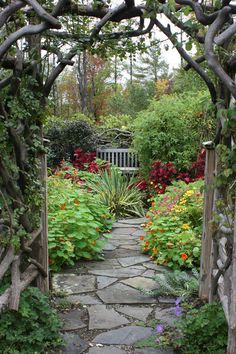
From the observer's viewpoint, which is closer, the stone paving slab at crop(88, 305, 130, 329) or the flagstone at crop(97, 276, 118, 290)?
the stone paving slab at crop(88, 305, 130, 329)

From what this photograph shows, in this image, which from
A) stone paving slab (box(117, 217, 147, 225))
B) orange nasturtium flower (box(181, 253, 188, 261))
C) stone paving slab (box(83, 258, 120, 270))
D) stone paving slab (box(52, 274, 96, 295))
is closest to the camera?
stone paving slab (box(52, 274, 96, 295))

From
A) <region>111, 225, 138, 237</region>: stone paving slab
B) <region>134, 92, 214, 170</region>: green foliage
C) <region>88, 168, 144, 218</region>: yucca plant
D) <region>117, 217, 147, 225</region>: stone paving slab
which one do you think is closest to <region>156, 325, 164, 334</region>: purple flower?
<region>111, 225, 138, 237</region>: stone paving slab

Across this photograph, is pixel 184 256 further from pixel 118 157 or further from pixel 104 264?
pixel 118 157

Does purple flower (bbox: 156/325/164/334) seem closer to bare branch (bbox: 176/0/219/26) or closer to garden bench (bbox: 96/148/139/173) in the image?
bare branch (bbox: 176/0/219/26)

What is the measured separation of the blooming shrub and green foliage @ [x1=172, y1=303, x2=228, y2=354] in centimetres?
138

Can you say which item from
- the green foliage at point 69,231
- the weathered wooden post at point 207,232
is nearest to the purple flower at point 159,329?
the weathered wooden post at point 207,232

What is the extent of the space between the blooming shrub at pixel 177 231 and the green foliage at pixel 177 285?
271mm

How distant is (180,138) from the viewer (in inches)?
286

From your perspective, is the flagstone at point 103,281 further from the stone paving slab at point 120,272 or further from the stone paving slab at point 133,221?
the stone paving slab at point 133,221

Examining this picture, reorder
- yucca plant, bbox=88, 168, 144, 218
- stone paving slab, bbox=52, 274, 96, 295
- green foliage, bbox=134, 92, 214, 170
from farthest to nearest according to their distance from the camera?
green foliage, bbox=134, 92, 214, 170 → yucca plant, bbox=88, 168, 144, 218 → stone paving slab, bbox=52, 274, 96, 295

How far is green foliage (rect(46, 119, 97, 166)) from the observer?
27.9 feet

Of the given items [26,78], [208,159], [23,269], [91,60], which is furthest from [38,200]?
[91,60]

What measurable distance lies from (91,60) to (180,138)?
11893 mm

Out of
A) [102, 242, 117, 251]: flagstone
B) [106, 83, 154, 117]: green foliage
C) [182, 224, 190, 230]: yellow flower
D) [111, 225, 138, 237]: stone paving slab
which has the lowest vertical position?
[102, 242, 117, 251]: flagstone
